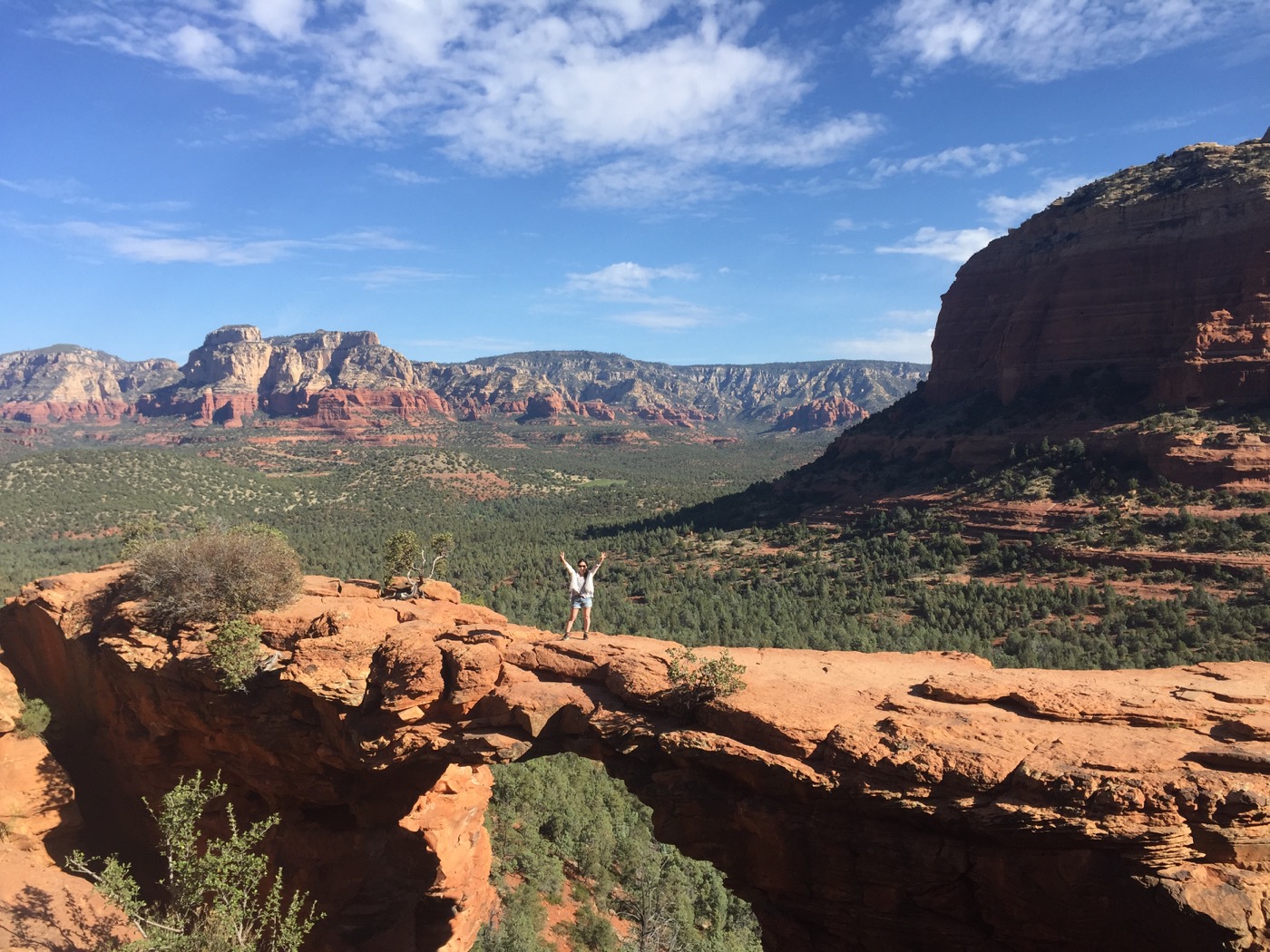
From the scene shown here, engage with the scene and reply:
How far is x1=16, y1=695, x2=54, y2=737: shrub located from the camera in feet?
49.7

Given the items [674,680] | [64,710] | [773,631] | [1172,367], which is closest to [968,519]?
[1172,367]

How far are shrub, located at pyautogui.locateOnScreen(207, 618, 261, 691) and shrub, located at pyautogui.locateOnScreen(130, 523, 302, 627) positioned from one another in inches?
46.1

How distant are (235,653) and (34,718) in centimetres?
738

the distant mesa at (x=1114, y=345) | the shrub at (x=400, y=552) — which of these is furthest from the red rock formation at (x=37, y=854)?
the distant mesa at (x=1114, y=345)

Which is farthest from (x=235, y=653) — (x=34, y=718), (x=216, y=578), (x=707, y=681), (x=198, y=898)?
(x=707, y=681)

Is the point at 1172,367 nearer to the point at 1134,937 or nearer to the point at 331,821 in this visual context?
the point at 1134,937

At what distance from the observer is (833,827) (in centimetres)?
870

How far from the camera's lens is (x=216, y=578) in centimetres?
1411

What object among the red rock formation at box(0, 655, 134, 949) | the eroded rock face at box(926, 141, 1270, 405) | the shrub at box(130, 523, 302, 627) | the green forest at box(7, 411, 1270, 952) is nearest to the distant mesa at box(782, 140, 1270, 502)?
the eroded rock face at box(926, 141, 1270, 405)

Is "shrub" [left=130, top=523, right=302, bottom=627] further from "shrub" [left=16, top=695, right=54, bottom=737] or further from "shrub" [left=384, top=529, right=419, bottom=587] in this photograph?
"shrub" [left=384, top=529, right=419, bottom=587]

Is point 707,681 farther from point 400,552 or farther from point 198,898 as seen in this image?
point 400,552

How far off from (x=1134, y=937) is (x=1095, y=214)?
6204 centimetres

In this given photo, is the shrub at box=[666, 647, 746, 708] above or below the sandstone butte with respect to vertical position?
above

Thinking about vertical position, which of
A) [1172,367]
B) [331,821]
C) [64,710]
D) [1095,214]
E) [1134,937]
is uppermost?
[1095,214]
